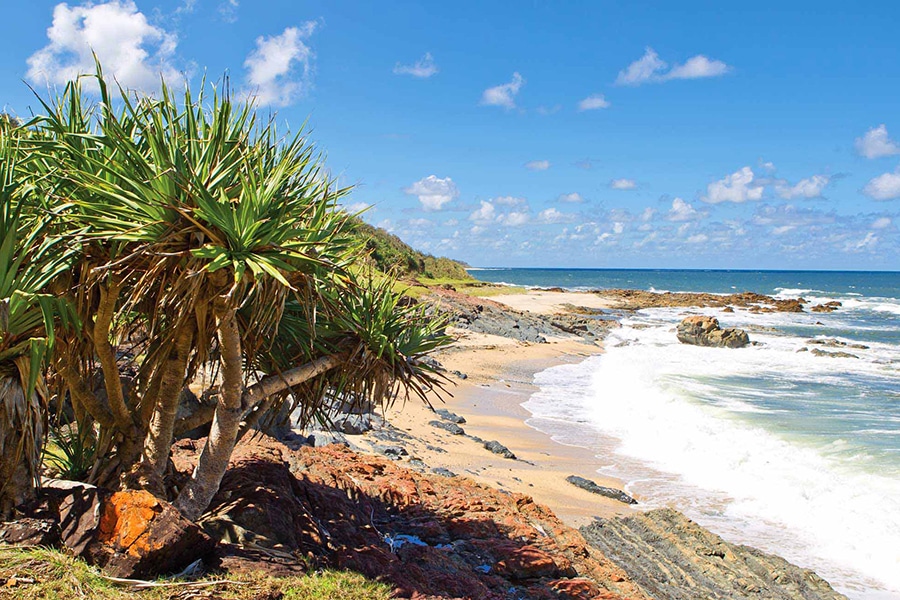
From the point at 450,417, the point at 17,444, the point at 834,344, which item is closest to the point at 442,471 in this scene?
the point at 450,417

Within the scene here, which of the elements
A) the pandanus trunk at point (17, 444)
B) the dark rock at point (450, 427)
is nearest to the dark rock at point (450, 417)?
the dark rock at point (450, 427)

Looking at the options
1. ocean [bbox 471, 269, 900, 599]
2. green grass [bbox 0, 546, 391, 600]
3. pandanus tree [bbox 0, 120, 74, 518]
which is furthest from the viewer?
ocean [bbox 471, 269, 900, 599]

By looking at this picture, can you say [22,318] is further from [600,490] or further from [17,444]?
[600,490]

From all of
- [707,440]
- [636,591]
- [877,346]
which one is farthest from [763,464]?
[877,346]

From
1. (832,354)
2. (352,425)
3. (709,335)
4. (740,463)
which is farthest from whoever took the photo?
(709,335)

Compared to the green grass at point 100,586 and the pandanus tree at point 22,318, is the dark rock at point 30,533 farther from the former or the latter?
the pandanus tree at point 22,318

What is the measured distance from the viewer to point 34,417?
4.45 m

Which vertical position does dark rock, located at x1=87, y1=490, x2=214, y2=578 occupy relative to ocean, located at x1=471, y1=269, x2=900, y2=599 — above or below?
above

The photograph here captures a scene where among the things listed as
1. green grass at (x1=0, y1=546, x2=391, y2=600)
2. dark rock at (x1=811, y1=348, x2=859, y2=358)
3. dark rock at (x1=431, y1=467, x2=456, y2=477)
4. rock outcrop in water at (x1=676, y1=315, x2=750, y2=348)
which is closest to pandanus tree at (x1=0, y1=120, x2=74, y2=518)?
green grass at (x1=0, y1=546, x2=391, y2=600)

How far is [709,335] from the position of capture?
3531 centimetres

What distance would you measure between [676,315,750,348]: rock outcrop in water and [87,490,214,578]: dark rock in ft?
111

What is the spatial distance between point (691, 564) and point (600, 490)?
275cm

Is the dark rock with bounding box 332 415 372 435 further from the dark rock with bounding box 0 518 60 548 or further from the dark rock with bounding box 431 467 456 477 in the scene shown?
the dark rock with bounding box 0 518 60 548

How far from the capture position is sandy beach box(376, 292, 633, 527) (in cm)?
1087
